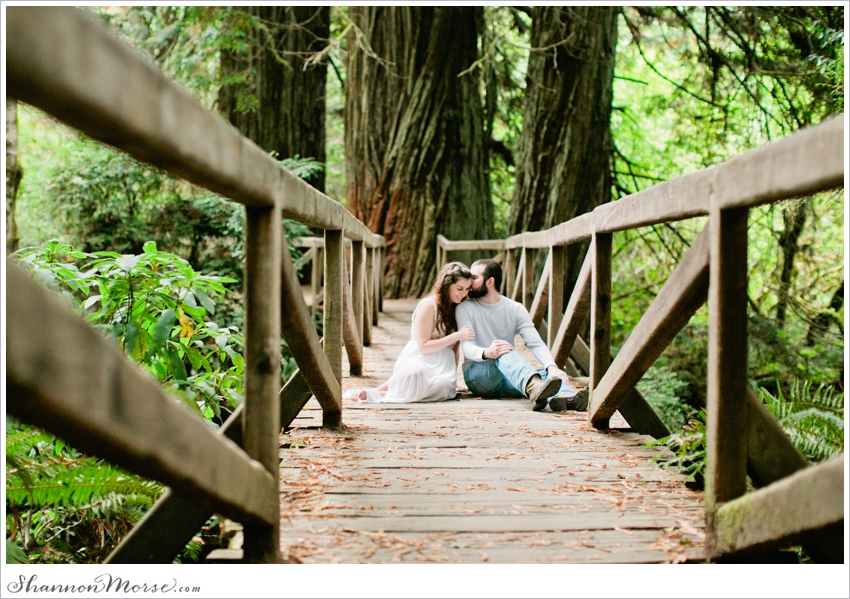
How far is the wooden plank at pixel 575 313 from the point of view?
3857mm

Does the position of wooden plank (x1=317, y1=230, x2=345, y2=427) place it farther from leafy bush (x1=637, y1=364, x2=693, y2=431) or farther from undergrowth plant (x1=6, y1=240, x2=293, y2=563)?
leafy bush (x1=637, y1=364, x2=693, y2=431)

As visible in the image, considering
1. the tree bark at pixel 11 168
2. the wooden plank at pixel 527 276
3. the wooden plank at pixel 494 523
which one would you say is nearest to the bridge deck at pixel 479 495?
the wooden plank at pixel 494 523

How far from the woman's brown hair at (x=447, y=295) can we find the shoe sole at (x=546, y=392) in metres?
0.97

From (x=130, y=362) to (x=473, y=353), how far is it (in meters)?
3.36

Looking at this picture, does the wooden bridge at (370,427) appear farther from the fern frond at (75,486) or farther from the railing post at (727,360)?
the fern frond at (75,486)

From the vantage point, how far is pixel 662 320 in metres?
2.43

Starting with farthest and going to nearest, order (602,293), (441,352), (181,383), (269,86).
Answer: (269,86)
(441,352)
(602,293)
(181,383)

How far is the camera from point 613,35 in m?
8.63

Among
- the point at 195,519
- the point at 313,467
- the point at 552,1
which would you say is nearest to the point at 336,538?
the point at 195,519

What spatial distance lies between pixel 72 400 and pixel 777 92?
9.55m

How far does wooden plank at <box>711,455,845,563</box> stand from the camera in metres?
1.55

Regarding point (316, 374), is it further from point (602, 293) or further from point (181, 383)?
point (602, 293)

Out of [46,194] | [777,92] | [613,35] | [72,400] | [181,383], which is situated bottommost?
[181,383]

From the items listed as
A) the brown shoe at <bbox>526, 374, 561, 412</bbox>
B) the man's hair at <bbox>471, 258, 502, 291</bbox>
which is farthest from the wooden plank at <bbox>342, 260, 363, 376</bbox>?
the brown shoe at <bbox>526, 374, 561, 412</bbox>
